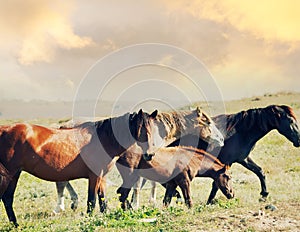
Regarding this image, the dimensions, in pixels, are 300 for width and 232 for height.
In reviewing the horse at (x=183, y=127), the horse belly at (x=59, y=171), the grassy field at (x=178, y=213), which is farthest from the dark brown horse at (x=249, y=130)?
the horse belly at (x=59, y=171)

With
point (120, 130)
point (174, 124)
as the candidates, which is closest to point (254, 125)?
point (174, 124)

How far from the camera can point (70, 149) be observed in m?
9.12

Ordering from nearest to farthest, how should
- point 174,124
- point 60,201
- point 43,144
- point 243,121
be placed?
point 43,144 < point 60,201 < point 174,124 < point 243,121

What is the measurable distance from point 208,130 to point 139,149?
2.12 metres

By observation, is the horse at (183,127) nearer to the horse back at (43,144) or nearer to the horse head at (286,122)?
the horse head at (286,122)

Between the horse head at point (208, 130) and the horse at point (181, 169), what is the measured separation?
42 cm

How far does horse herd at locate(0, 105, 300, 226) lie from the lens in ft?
28.9

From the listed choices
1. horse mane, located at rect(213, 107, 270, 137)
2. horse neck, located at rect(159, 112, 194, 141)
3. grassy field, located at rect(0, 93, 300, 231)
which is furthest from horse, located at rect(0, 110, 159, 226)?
horse mane, located at rect(213, 107, 270, 137)

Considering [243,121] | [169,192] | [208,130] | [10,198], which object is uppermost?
[243,121]

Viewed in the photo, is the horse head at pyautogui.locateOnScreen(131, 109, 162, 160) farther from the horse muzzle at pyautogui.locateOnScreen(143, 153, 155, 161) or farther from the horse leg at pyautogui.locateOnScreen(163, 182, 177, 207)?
the horse leg at pyautogui.locateOnScreen(163, 182, 177, 207)

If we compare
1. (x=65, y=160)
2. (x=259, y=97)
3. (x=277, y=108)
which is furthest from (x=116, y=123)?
(x=259, y=97)

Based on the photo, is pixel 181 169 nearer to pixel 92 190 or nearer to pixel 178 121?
pixel 178 121

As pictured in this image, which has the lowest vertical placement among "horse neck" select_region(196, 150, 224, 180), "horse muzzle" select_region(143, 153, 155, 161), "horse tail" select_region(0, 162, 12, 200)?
"horse tail" select_region(0, 162, 12, 200)

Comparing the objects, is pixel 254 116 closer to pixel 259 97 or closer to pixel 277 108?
pixel 277 108
